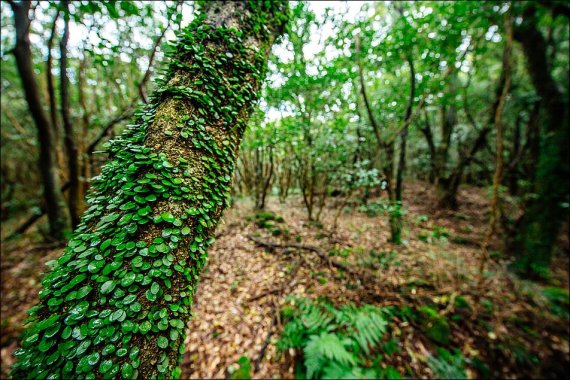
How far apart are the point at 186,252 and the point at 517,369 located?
4437 mm

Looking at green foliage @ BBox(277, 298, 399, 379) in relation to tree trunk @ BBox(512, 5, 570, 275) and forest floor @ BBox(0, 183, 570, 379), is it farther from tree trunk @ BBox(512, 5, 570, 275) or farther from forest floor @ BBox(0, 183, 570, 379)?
tree trunk @ BBox(512, 5, 570, 275)

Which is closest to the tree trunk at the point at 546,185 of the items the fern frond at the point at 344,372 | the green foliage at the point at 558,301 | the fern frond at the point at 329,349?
the green foliage at the point at 558,301

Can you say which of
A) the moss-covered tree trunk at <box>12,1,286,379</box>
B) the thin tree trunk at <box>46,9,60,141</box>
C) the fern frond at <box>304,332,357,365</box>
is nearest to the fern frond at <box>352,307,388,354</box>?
the fern frond at <box>304,332,357,365</box>

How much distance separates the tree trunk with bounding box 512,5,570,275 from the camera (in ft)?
15.4

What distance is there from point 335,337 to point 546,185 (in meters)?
5.99

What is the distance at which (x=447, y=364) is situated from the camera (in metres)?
2.78

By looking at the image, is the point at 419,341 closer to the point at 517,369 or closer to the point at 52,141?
the point at 517,369

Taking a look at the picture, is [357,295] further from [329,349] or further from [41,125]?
[41,125]

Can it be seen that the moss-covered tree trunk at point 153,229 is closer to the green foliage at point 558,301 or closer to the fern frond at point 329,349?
the fern frond at point 329,349

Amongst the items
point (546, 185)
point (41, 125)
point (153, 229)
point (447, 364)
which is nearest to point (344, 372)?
point (447, 364)

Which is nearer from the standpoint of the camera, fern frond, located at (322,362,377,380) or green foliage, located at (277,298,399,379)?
fern frond, located at (322,362,377,380)

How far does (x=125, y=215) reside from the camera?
1143 millimetres

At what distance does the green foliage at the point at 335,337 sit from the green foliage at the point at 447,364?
0.59 metres

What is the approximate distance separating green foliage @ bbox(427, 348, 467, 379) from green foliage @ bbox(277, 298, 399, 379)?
592 mm
